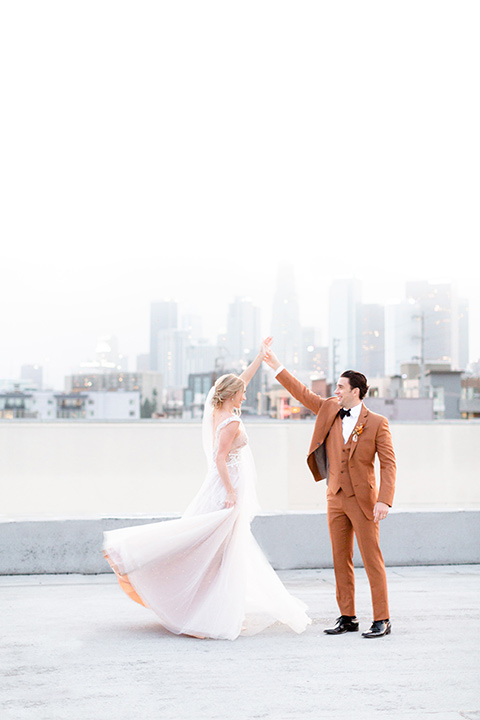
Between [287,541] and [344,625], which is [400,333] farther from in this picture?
[344,625]

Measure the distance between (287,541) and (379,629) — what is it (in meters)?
2.59

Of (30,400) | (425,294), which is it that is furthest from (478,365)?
(30,400)

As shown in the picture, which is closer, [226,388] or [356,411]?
[356,411]

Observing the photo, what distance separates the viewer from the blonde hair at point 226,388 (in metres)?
5.81

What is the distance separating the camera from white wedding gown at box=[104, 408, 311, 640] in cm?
554

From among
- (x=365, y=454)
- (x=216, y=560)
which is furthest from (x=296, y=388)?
(x=216, y=560)

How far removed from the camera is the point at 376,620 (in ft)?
18.1

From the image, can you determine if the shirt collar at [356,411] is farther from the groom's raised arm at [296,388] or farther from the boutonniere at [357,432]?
the groom's raised arm at [296,388]

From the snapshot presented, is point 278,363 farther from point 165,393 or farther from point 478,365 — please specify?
point 165,393

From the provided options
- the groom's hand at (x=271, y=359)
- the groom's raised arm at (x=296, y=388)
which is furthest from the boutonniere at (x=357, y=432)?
the groom's hand at (x=271, y=359)

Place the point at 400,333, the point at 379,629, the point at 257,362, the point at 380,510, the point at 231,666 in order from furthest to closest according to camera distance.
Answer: the point at 400,333 → the point at 257,362 → the point at 379,629 → the point at 380,510 → the point at 231,666

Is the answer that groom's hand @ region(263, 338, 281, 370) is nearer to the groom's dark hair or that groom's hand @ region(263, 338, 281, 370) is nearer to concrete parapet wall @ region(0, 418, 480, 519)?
the groom's dark hair

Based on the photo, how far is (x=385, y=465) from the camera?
18.0 ft

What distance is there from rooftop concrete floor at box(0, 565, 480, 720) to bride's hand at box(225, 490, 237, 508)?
899mm
